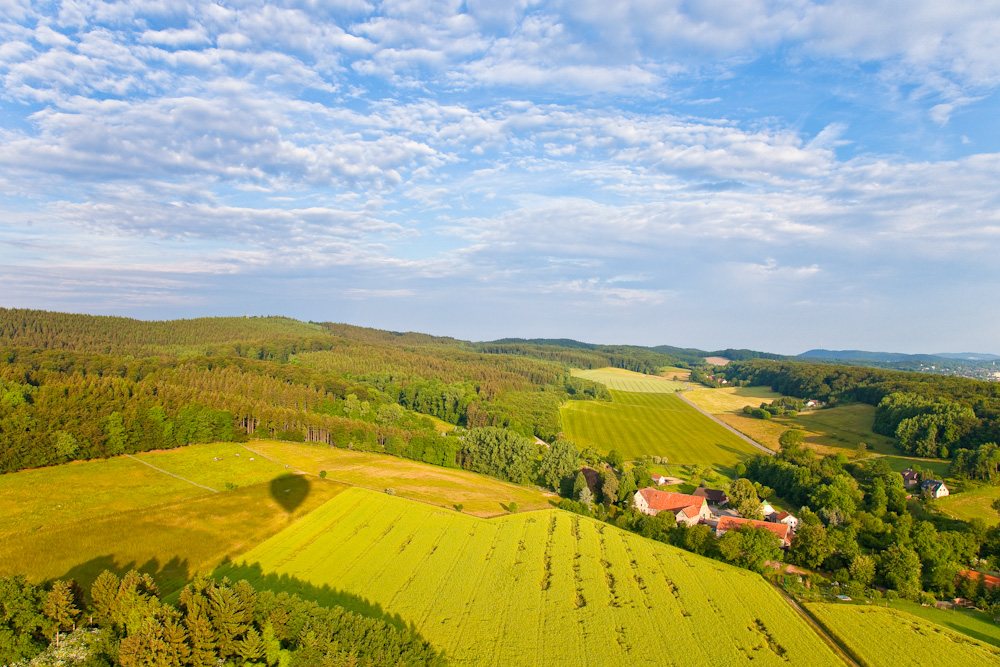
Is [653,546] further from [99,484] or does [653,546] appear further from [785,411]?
[785,411]

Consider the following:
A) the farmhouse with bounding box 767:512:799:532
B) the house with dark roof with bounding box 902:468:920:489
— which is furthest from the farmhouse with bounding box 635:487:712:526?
the house with dark roof with bounding box 902:468:920:489

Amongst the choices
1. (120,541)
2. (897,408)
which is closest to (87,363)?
(120,541)

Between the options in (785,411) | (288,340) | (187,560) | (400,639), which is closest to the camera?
(400,639)

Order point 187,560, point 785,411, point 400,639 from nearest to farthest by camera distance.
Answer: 1. point 400,639
2. point 187,560
3. point 785,411

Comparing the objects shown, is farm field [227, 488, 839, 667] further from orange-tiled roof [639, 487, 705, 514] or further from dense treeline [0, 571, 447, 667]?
orange-tiled roof [639, 487, 705, 514]

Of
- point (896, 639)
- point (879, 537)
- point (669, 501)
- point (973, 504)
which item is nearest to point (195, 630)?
point (896, 639)

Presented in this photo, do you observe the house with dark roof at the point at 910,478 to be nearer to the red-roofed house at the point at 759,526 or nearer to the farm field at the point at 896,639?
the red-roofed house at the point at 759,526

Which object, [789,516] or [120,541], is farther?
[789,516]

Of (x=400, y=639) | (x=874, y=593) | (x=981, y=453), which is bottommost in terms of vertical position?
(x=874, y=593)
